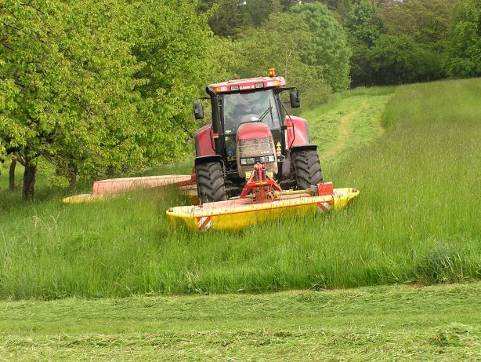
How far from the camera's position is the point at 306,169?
11148mm

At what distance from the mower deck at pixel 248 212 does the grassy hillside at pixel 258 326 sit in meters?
1.96

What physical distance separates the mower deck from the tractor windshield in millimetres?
2554

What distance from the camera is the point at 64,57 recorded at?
13156 mm

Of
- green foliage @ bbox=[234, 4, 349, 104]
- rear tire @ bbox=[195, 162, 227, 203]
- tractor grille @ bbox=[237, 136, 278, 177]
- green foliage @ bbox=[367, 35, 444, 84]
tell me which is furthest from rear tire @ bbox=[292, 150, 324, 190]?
green foliage @ bbox=[367, 35, 444, 84]

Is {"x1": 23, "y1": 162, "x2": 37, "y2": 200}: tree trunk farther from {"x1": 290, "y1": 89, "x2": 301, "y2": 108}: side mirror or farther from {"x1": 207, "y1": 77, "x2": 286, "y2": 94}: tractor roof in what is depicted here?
{"x1": 290, "y1": 89, "x2": 301, "y2": 108}: side mirror

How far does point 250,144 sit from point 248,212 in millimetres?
1755

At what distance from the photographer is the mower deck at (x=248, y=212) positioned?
356 inches

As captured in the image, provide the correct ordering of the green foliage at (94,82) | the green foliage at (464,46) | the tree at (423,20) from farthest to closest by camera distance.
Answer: the tree at (423,20), the green foliage at (464,46), the green foliage at (94,82)

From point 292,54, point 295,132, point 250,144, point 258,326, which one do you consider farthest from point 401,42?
point 258,326

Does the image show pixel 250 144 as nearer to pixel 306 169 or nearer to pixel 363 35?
pixel 306 169

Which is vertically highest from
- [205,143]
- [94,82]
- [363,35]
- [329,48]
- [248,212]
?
[363,35]

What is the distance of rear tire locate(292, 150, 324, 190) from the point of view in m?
11.1

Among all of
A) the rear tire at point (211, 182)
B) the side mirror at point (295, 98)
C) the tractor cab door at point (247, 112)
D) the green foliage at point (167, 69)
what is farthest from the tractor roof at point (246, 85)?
the green foliage at point (167, 69)

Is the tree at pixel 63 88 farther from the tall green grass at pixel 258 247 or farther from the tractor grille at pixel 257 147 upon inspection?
the tractor grille at pixel 257 147
